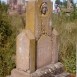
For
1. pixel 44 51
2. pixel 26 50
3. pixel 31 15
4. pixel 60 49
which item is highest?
pixel 31 15

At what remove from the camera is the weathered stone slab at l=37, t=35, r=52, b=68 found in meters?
5.53

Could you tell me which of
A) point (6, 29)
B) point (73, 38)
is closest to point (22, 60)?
point (73, 38)

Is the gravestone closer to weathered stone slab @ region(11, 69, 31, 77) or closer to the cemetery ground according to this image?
the cemetery ground

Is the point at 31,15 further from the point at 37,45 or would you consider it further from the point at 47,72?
the point at 47,72

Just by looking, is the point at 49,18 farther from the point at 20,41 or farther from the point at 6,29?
the point at 6,29

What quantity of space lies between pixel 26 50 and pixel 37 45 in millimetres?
360

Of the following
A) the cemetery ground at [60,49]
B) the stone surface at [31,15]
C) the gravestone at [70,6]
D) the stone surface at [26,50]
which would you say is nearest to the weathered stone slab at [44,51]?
the stone surface at [26,50]

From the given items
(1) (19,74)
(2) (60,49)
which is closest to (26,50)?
(1) (19,74)

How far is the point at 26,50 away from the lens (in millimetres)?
5211

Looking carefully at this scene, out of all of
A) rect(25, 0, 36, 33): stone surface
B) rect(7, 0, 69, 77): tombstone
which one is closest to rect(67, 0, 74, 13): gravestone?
rect(7, 0, 69, 77): tombstone

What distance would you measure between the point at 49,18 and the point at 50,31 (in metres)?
0.32

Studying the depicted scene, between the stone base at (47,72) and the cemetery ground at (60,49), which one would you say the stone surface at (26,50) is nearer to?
the stone base at (47,72)

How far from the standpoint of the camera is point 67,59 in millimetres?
7527

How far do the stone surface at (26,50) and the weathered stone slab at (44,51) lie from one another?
0.30 metres
